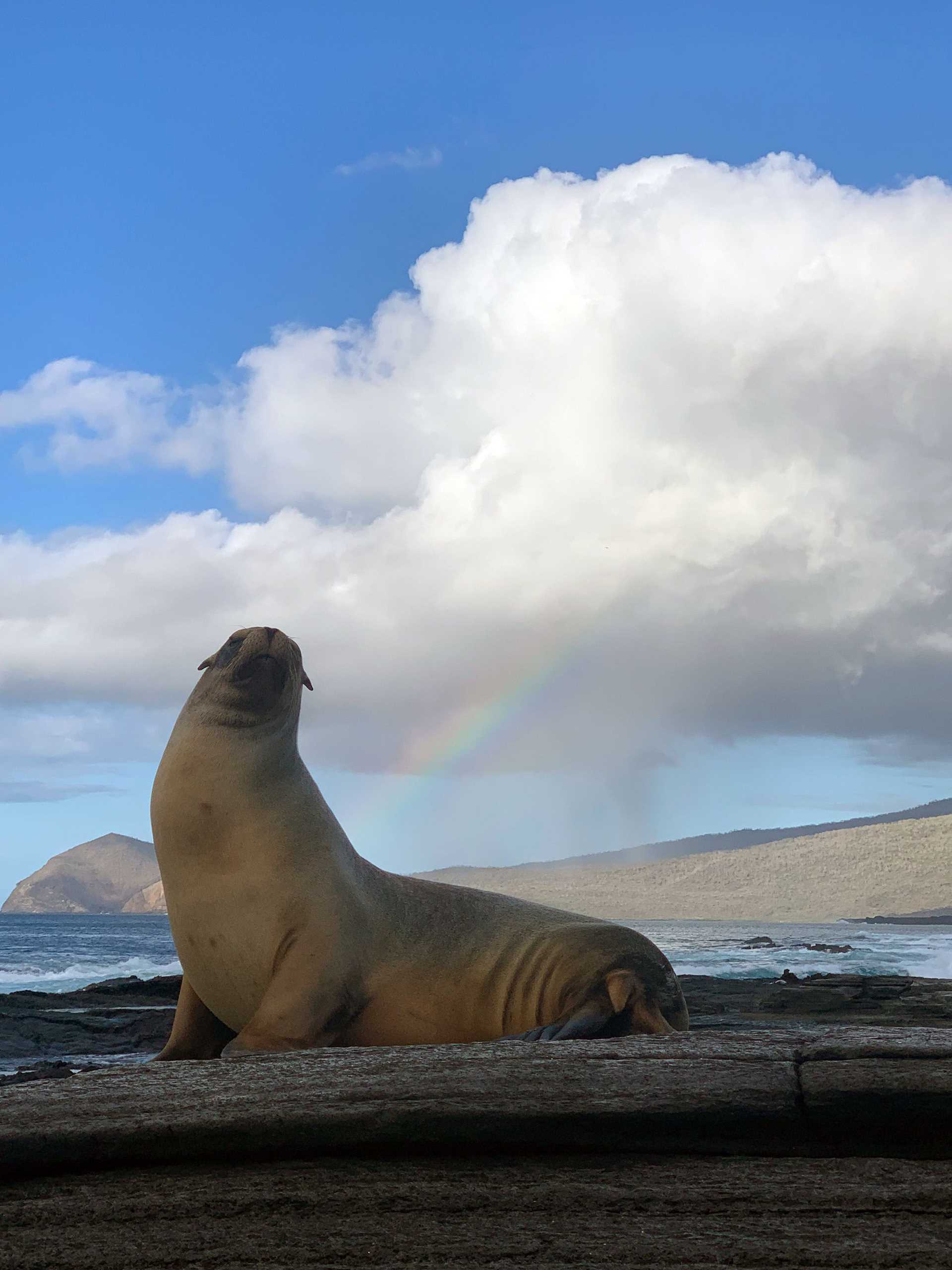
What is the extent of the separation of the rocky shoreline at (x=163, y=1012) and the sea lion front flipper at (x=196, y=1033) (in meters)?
0.95

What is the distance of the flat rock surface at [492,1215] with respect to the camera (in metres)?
2.61

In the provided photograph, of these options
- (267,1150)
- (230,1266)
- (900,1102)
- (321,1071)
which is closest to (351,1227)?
(230,1266)

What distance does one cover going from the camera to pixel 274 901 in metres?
5.34

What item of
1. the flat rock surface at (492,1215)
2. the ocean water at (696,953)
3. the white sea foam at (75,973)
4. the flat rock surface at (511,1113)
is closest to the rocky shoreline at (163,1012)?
the flat rock surface at (511,1113)

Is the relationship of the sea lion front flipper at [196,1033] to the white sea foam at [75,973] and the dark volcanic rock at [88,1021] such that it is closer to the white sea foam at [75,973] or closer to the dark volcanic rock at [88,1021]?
the dark volcanic rock at [88,1021]

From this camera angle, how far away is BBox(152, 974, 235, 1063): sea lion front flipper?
19.2ft

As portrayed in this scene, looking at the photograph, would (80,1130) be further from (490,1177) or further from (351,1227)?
(490,1177)

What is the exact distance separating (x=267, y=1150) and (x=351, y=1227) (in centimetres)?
49

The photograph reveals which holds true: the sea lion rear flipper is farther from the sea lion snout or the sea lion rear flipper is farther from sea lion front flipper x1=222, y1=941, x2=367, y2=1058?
the sea lion snout

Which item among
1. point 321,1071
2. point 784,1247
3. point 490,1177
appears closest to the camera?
point 784,1247

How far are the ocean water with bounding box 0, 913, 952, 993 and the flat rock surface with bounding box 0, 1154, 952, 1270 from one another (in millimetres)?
19961

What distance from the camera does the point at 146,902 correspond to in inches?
7421

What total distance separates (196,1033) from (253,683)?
5.72 feet

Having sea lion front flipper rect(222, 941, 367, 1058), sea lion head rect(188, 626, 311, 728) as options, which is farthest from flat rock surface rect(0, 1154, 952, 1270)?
sea lion head rect(188, 626, 311, 728)
